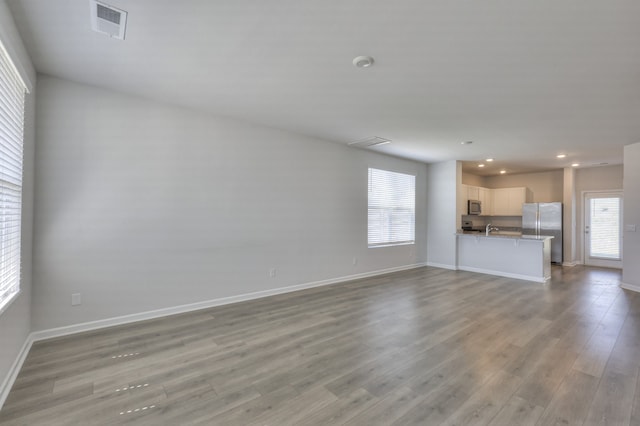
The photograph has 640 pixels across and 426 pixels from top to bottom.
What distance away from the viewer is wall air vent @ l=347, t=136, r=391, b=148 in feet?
17.1

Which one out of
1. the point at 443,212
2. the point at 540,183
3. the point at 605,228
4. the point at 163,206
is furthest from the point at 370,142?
the point at 605,228

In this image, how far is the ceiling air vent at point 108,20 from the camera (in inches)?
80.5

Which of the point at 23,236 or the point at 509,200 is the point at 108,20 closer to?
the point at 23,236

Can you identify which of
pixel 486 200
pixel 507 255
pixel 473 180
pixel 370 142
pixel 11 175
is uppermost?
pixel 370 142

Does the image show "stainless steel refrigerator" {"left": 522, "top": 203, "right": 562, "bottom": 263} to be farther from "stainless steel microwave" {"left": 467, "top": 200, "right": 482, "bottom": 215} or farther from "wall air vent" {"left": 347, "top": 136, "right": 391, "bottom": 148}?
"wall air vent" {"left": 347, "top": 136, "right": 391, "bottom": 148}

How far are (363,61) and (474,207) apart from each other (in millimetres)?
6825

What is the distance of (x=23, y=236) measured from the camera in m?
2.67

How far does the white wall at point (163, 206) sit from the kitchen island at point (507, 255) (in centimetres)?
361

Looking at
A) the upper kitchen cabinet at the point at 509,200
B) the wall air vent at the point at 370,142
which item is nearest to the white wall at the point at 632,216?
the upper kitchen cabinet at the point at 509,200

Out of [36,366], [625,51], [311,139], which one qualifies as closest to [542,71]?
[625,51]

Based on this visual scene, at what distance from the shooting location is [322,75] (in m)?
2.93

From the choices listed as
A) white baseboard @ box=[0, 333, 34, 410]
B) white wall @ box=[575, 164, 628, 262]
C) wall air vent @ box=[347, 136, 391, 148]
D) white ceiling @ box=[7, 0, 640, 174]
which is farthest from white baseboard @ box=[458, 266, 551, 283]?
white baseboard @ box=[0, 333, 34, 410]

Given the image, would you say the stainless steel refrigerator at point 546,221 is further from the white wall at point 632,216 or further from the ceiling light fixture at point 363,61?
the ceiling light fixture at point 363,61

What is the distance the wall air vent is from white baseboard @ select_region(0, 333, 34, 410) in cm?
Result: 506
